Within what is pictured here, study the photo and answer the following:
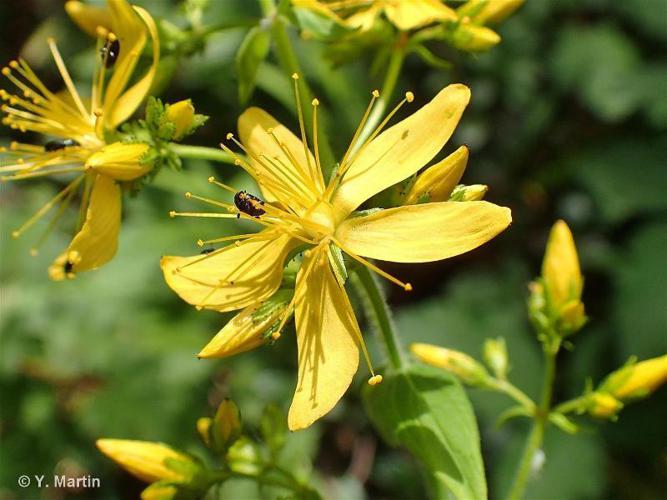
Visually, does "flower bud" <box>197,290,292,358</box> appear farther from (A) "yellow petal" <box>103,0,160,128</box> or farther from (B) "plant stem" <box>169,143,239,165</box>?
(A) "yellow petal" <box>103,0,160,128</box>

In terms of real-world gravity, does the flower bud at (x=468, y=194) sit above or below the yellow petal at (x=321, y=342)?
above

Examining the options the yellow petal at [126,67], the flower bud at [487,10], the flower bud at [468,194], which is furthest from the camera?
the flower bud at [487,10]

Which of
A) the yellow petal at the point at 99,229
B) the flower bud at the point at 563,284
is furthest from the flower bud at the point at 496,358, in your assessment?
the yellow petal at the point at 99,229

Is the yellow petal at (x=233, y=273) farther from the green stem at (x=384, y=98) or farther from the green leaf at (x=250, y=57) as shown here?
the green leaf at (x=250, y=57)

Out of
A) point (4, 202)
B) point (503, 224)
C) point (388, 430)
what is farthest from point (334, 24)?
point (4, 202)

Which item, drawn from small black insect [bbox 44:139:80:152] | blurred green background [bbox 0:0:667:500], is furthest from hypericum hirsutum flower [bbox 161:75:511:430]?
blurred green background [bbox 0:0:667:500]

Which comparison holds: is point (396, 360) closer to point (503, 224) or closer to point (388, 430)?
point (388, 430)
